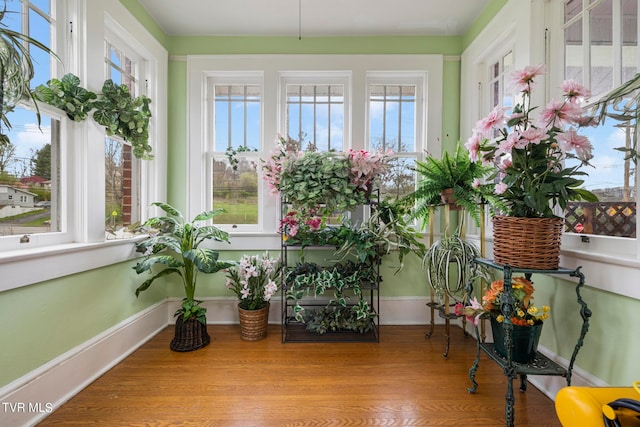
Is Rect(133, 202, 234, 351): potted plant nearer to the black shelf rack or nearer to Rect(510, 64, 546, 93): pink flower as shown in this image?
the black shelf rack

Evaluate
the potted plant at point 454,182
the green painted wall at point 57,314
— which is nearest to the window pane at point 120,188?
the green painted wall at point 57,314

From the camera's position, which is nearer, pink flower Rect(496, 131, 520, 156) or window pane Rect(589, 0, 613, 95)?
pink flower Rect(496, 131, 520, 156)

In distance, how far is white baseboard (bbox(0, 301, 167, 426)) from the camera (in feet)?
4.58

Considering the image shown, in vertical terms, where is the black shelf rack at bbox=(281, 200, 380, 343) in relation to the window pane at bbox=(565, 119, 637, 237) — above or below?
below

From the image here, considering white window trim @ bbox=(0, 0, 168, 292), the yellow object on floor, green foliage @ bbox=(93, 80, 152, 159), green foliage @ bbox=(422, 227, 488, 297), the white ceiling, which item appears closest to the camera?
the yellow object on floor

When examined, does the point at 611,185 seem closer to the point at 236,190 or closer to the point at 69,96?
the point at 236,190

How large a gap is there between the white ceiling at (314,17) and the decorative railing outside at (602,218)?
5.95 feet

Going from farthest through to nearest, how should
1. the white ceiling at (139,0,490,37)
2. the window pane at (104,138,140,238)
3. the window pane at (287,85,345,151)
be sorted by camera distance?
1. the window pane at (287,85,345,151)
2. the white ceiling at (139,0,490,37)
3. the window pane at (104,138,140,238)

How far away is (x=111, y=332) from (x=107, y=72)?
1.88 meters

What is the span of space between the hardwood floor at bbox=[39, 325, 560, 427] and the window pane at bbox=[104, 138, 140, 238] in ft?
3.27

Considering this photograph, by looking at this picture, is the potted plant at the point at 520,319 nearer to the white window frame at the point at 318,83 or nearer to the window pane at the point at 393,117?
the window pane at the point at 393,117

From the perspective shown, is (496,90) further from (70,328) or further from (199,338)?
(70,328)

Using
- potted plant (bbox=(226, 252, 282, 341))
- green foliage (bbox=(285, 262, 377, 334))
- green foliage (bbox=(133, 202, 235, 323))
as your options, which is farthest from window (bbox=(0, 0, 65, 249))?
green foliage (bbox=(285, 262, 377, 334))

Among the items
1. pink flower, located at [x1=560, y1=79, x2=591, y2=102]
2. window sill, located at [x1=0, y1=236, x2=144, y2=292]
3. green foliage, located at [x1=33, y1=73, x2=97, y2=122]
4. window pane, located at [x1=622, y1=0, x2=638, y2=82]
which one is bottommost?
window sill, located at [x1=0, y1=236, x2=144, y2=292]
